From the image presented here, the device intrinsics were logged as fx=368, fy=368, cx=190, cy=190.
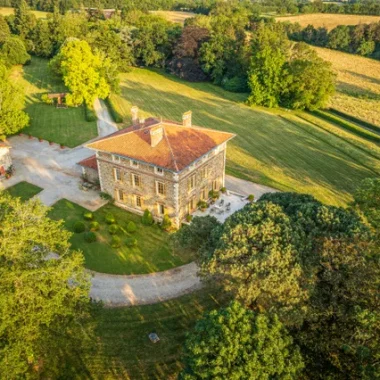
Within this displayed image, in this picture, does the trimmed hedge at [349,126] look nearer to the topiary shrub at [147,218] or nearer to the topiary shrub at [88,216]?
the topiary shrub at [147,218]

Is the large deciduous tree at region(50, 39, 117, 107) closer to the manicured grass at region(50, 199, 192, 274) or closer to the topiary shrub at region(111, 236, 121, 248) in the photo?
the manicured grass at region(50, 199, 192, 274)

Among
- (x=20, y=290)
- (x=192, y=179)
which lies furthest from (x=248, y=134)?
(x=20, y=290)

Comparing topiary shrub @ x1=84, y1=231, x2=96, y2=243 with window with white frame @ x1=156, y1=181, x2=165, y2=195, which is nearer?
topiary shrub @ x1=84, y1=231, x2=96, y2=243

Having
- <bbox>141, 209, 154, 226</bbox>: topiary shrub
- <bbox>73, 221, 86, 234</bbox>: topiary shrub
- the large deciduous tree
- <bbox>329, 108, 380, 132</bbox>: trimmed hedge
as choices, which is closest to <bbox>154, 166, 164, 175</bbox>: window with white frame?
<bbox>141, 209, 154, 226</bbox>: topiary shrub

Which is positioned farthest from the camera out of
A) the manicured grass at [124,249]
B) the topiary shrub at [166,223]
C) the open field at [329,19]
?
the open field at [329,19]

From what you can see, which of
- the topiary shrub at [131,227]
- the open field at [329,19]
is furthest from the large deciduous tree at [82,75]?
the open field at [329,19]
